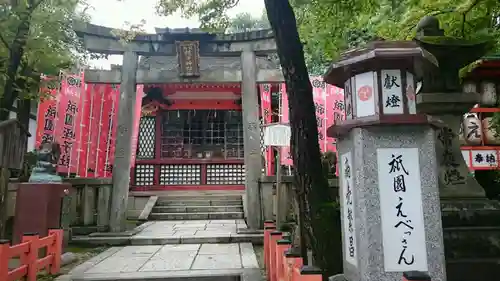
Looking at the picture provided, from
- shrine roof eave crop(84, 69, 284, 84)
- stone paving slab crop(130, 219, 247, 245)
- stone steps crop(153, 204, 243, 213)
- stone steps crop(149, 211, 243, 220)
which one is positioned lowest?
stone paving slab crop(130, 219, 247, 245)

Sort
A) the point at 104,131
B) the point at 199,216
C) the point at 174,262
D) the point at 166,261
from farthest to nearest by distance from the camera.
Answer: the point at 199,216, the point at 104,131, the point at 166,261, the point at 174,262

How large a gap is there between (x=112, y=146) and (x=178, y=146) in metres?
3.93

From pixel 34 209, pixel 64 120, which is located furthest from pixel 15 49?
pixel 64 120

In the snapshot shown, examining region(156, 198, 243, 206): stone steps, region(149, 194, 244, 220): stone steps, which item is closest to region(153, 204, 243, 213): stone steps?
region(149, 194, 244, 220): stone steps

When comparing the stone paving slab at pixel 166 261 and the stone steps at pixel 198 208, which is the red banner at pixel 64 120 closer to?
the stone steps at pixel 198 208

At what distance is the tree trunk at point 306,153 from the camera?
4.36 m

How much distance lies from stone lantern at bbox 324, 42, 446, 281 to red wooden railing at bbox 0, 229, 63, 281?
13.5ft

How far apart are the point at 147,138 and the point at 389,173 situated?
582 inches

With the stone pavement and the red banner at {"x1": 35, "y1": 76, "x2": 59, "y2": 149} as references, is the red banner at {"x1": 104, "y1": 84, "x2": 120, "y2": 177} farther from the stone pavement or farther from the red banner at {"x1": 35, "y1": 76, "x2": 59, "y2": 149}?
the stone pavement

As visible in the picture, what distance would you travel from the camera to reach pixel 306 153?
4457 mm

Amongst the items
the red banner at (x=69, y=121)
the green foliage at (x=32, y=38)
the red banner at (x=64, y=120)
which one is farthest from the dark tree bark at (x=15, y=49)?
the red banner at (x=69, y=121)

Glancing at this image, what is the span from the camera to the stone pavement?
551cm

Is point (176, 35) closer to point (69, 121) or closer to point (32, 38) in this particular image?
point (32, 38)

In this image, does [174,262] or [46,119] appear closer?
[174,262]
